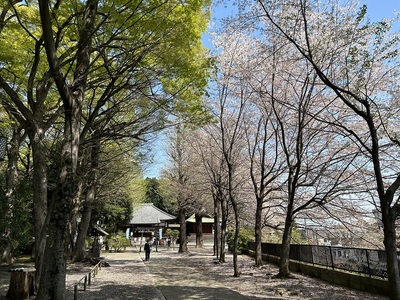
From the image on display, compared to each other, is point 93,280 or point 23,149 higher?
point 23,149

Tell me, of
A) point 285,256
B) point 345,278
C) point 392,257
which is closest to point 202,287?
point 285,256

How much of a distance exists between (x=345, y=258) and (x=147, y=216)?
32.3 metres

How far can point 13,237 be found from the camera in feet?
27.1

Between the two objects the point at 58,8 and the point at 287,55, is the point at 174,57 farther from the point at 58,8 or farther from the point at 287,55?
the point at 287,55

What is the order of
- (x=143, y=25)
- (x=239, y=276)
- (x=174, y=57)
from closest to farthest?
(x=143, y=25), (x=174, y=57), (x=239, y=276)

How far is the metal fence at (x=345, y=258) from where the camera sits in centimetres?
883

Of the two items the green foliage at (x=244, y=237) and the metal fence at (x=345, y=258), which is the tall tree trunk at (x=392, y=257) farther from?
the green foliage at (x=244, y=237)

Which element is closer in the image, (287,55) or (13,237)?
(13,237)

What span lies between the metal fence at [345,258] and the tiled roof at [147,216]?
26519 millimetres

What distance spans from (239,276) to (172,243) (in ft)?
81.3

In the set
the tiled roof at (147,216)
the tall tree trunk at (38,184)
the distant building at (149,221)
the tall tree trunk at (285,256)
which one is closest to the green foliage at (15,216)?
the tall tree trunk at (38,184)

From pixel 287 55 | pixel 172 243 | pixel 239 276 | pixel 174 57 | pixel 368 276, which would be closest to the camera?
pixel 174 57

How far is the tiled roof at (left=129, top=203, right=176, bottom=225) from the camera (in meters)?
39.2

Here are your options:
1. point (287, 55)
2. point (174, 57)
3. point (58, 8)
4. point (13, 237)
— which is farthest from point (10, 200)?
point (287, 55)
